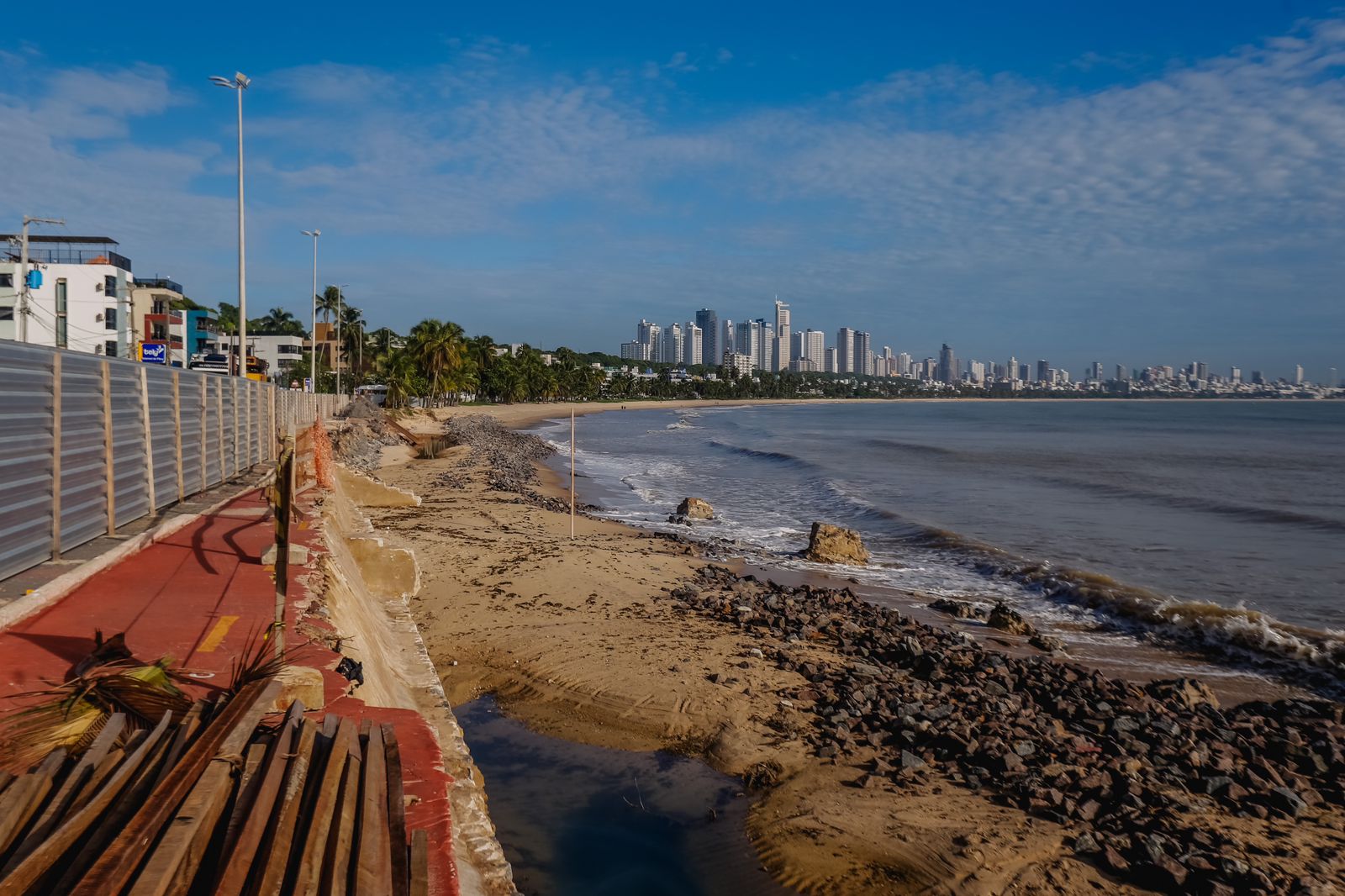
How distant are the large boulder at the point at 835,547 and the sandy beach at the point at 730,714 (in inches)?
98.2

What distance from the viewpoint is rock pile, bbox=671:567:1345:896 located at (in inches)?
233

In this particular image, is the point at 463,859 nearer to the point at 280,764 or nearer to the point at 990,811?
the point at 280,764

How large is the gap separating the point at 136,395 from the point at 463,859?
7.55m

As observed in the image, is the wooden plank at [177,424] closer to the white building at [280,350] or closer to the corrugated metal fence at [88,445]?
the corrugated metal fence at [88,445]

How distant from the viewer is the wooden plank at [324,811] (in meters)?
2.73

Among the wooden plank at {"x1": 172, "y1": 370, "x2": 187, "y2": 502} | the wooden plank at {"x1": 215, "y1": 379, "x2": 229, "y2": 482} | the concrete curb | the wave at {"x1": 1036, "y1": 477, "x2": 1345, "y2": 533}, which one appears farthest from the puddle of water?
the wave at {"x1": 1036, "y1": 477, "x2": 1345, "y2": 533}

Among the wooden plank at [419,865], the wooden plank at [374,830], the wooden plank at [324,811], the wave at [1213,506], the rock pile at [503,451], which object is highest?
the wooden plank at [324,811]

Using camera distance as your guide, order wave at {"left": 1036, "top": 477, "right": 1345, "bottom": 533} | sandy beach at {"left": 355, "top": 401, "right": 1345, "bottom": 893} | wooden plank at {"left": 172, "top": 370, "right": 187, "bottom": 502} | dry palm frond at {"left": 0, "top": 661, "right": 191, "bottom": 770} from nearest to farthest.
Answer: dry palm frond at {"left": 0, "top": 661, "right": 191, "bottom": 770}
sandy beach at {"left": 355, "top": 401, "right": 1345, "bottom": 893}
wooden plank at {"left": 172, "top": 370, "right": 187, "bottom": 502}
wave at {"left": 1036, "top": 477, "right": 1345, "bottom": 533}

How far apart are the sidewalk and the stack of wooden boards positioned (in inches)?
16.0

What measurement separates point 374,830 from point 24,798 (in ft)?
4.03

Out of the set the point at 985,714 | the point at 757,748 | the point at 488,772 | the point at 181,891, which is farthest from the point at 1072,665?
the point at 181,891

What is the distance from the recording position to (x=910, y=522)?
2253 centimetres

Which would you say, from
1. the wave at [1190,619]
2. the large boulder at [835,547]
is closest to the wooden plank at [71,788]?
the wave at [1190,619]

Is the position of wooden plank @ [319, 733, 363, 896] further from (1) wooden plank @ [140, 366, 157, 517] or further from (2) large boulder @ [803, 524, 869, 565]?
(2) large boulder @ [803, 524, 869, 565]
